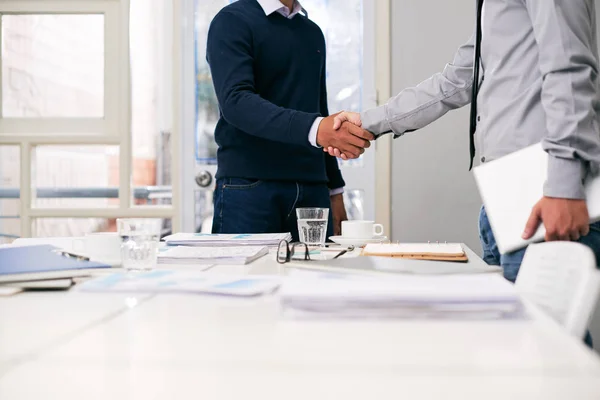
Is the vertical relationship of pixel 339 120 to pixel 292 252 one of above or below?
above

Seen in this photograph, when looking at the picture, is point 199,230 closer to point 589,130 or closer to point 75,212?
point 75,212

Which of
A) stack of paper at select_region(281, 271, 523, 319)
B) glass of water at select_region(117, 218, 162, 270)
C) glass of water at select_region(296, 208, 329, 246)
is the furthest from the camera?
glass of water at select_region(296, 208, 329, 246)

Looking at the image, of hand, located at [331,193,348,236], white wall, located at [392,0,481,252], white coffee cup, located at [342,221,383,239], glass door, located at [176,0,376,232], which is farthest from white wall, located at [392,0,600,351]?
white coffee cup, located at [342,221,383,239]

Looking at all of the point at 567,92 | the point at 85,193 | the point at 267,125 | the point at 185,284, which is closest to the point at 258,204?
the point at 267,125

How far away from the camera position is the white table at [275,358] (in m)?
0.40

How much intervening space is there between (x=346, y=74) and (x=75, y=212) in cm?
154

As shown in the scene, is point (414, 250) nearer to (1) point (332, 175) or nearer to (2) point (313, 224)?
(2) point (313, 224)

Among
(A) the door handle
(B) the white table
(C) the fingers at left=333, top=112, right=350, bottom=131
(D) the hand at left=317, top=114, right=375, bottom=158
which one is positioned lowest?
(B) the white table

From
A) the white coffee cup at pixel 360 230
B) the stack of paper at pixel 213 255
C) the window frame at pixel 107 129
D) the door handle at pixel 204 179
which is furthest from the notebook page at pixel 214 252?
the window frame at pixel 107 129

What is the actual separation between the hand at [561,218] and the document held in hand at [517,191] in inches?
0.8

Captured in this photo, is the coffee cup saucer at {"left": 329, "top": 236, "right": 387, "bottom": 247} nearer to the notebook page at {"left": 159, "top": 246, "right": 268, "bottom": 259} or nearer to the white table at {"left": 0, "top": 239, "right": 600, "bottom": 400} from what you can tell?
the notebook page at {"left": 159, "top": 246, "right": 268, "bottom": 259}

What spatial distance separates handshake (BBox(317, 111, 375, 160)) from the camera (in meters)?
1.92

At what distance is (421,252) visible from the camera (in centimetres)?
118

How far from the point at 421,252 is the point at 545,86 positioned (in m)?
0.44
